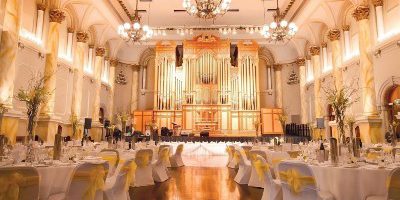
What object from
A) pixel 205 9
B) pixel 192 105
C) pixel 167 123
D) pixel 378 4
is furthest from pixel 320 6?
pixel 167 123

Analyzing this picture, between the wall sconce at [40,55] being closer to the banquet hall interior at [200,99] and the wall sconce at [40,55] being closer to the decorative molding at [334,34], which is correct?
the banquet hall interior at [200,99]

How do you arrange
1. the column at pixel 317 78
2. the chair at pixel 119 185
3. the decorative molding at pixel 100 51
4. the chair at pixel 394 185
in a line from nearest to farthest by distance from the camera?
the chair at pixel 394 185
the chair at pixel 119 185
the column at pixel 317 78
the decorative molding at pixel 100 51

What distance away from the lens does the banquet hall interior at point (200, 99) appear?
3156 mm

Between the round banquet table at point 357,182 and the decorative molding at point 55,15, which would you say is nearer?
the round banquet table at point 357,182

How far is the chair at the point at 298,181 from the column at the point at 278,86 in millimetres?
15690

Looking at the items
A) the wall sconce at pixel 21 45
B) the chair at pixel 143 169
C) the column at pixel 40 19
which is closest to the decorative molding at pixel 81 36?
the column at pixel 40 19

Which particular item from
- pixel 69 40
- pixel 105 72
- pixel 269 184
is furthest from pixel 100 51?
pixel 269 184

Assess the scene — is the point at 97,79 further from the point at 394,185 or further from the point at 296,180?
the point at 394,185

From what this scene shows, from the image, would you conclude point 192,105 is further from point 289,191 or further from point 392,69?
point 289,191

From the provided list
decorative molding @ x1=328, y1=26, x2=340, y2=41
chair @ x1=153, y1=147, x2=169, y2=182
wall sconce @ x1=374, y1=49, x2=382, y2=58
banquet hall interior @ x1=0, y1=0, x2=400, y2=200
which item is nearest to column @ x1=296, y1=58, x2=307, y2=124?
banquet hall interior @ x1=0, y1=0, x2=400, y2=200

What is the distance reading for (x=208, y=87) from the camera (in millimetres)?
16797

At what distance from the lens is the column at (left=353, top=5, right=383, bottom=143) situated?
9.59 metres

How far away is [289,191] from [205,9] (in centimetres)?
547

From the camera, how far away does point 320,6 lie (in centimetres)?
1206
